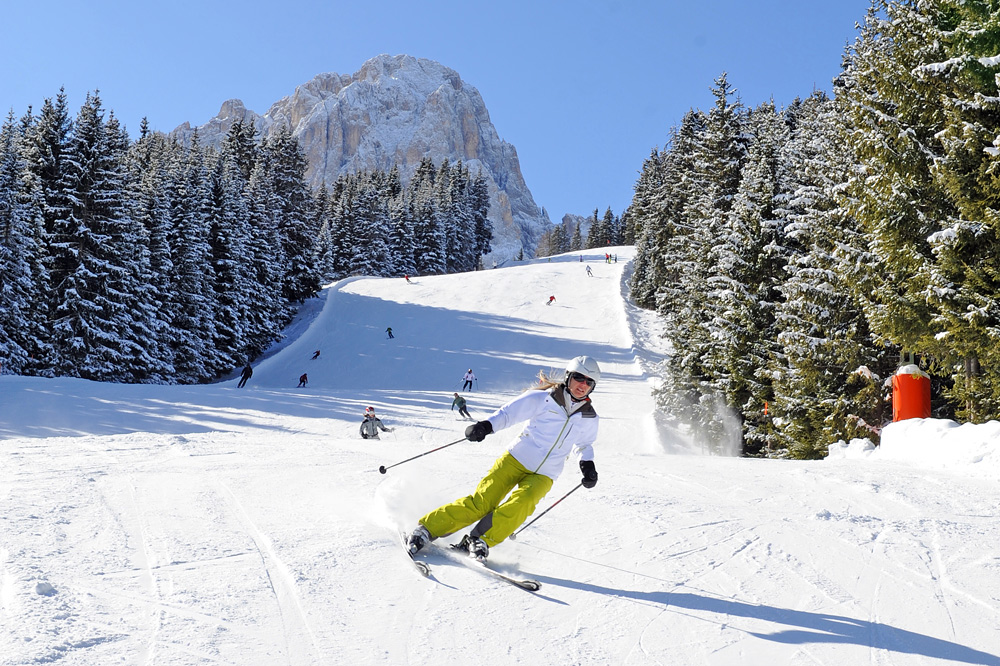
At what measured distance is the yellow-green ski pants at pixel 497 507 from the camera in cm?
463

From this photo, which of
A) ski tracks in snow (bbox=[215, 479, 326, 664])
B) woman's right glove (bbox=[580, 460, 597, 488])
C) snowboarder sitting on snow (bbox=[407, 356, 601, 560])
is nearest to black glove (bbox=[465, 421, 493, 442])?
snowboarder sitting on snow (bbox=[407, 356, 601, 560])

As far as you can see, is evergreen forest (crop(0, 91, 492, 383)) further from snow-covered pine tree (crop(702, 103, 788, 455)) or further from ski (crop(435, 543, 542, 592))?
ski (crop(435, 543, 542, 592))

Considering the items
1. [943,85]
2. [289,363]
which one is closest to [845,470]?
[943,85]

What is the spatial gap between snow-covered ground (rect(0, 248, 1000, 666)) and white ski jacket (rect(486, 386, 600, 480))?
2.36 feet

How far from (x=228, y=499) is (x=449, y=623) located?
322 cm

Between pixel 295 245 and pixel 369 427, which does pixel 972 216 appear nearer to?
pixel 369 427

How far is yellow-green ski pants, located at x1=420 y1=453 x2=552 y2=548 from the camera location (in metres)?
4.63

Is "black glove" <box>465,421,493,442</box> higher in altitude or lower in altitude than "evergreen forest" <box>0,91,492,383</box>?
lower

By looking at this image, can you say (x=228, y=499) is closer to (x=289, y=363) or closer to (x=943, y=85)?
(x=943, y=85)

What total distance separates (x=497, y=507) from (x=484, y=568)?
46cm

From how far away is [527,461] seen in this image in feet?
15.8

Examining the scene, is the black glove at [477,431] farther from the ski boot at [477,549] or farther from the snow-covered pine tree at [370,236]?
the snow-covered pine tree at [370,236]

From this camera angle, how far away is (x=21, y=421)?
16.6 metres

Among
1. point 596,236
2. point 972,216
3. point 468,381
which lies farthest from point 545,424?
point 596,236
